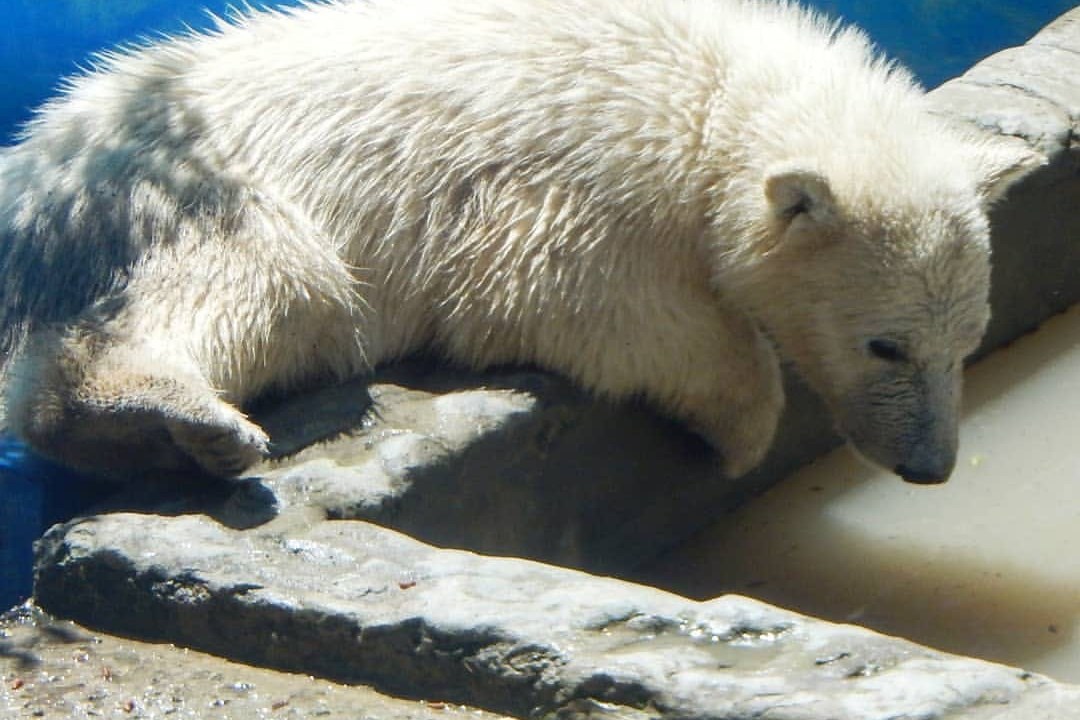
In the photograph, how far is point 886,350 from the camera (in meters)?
4.14

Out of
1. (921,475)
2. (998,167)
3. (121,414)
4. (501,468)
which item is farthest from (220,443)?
(998,167)

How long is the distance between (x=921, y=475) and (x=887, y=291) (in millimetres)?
537

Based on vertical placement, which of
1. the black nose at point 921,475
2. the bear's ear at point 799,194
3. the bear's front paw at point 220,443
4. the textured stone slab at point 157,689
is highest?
the bear's ear at point 799,194

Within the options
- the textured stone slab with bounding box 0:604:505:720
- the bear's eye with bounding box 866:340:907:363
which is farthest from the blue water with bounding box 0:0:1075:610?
the bear's eye with bounding box 866:340:907:363

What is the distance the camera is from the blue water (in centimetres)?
406

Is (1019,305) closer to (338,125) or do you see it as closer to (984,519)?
(984,519)

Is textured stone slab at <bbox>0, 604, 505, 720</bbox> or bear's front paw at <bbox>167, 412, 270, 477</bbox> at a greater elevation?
bear's front paw at <bbox>167, 412, 270, 477</bbox>

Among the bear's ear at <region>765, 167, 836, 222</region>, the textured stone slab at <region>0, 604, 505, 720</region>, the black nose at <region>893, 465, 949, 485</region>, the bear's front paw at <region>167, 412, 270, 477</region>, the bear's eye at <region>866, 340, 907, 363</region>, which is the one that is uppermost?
the bear's ear at <region>765, 167, 836, 222</region>

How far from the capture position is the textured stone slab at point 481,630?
2537 millimetres

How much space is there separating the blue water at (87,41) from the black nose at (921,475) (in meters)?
2.16

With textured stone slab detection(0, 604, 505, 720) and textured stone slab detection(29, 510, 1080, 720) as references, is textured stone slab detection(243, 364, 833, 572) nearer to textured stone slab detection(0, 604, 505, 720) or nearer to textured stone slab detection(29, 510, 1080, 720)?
textured stone slab detection(29, 510, 1080, 720)

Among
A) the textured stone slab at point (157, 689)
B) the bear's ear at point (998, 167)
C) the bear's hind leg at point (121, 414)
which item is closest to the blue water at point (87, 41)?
the bear's hind leg at point (121, 414)

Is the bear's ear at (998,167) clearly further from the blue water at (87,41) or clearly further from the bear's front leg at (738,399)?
the blue water at (87,41)

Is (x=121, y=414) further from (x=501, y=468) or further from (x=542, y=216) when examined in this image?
(x=542, y=216)
